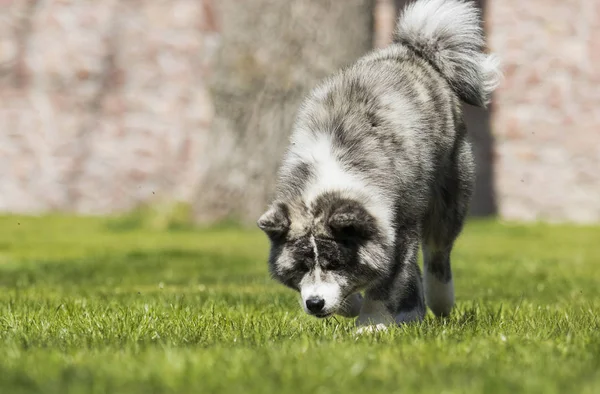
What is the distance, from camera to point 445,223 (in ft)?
18.4

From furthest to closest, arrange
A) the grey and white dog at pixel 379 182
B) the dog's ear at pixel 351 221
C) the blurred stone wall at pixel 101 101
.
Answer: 1. the blurred stone wall at pixel 101 101
2. the grey and white dog at pixel 379 182
3. the dog's ear at pixel 351 221

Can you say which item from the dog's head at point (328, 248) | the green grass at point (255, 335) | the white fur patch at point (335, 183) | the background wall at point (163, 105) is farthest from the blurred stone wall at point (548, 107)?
the dog's head at point (328, 248)

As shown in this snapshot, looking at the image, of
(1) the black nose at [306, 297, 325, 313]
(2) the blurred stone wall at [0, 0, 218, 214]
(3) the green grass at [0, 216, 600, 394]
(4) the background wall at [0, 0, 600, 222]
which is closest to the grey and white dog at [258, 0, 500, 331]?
(1) the black nose at [306, 297, 325, 313]

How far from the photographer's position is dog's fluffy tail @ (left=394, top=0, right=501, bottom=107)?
5668mm

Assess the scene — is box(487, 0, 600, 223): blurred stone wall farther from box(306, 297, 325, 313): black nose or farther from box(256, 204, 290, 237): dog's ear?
box(306, 297, 325, 313): black nose

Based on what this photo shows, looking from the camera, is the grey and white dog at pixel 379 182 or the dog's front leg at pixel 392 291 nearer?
the grey and white dog at pixel 379 182

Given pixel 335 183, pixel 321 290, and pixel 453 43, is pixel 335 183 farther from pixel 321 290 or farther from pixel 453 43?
pixel 453 43

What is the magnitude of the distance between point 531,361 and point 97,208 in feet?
36.0

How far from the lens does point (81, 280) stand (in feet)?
25.5

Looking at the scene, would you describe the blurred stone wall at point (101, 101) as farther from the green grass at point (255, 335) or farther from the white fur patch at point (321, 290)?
the white fur patch at point (321, 290)

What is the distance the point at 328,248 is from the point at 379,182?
1.24ft

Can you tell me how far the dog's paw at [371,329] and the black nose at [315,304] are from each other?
19 cm

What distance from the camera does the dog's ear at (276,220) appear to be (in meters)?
4.72

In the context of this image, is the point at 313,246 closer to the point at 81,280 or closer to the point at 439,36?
the point at 439,36
